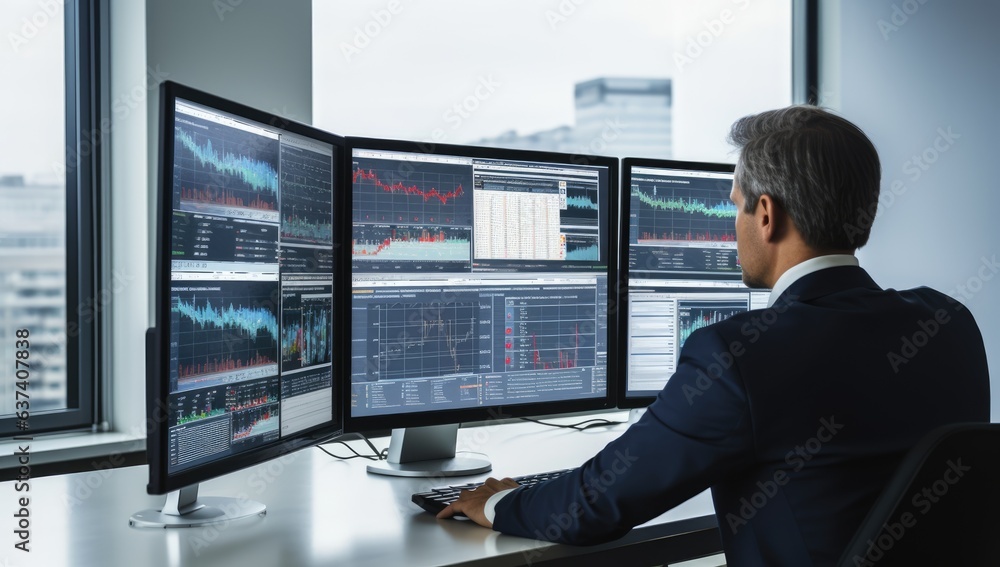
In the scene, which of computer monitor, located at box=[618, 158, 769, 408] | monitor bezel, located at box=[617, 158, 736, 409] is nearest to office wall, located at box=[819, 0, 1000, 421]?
computer monitor, located at box=[618, 158, 769, 408]

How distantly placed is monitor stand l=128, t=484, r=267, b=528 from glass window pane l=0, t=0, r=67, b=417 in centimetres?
93

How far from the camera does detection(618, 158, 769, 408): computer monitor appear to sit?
1.80m

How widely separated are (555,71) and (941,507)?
2075 millimetres

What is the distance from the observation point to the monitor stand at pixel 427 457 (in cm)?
156

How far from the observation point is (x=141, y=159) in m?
1.97

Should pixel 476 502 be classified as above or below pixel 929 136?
below

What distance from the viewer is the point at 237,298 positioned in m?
1.24

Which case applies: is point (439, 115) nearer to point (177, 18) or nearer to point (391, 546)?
point (177, 18)

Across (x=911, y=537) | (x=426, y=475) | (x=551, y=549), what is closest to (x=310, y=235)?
(x=426, y=475)

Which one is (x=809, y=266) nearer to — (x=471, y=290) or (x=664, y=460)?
(x=664, y=460)

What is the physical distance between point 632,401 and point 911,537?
0.97m

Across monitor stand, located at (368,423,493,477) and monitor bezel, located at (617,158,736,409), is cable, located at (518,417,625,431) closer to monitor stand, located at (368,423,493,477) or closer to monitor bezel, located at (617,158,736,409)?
monitor bezel, located at (617,158,736,409)

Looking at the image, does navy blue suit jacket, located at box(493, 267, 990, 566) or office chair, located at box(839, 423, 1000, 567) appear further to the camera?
navy blue suit jacket, located at box(493, 267, 990, 566)

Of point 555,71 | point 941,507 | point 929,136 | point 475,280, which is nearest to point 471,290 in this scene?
point 475,280
